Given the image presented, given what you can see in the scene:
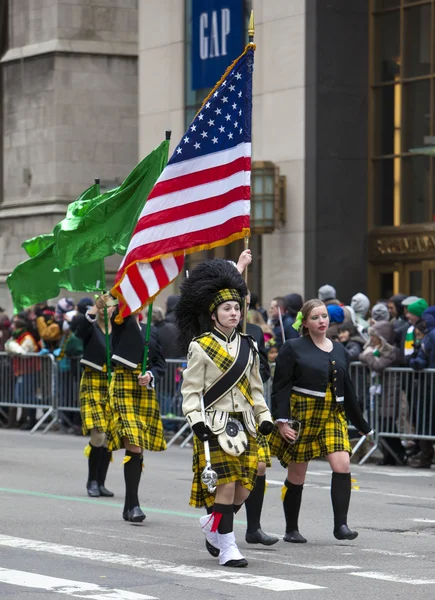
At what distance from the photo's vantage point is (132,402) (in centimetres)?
1168

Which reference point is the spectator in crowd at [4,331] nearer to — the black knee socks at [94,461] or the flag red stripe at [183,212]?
the black knee socks at [94,461]

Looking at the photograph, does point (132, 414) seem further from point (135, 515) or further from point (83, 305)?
point (83, 305)

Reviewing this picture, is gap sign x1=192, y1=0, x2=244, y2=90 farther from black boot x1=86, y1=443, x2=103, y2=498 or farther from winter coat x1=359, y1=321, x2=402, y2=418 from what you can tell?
black boot x1=86, y1=443, x2=103, y2=498

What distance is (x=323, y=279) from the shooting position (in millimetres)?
24125

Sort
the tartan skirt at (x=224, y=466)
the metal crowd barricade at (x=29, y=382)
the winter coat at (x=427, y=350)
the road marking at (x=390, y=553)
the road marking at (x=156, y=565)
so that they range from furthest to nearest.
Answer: the metal crowd barricade at (x=29, y=382) → the winter coat at (x=427, y=350) → the road marking at (x=390, y=553) → the tartan skirt at (x=224, y=466) → the road marking at (x=156, y=565)

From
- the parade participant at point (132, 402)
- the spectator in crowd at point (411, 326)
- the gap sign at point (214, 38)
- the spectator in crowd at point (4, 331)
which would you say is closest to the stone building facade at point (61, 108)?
the gap sign at point (214, 38)

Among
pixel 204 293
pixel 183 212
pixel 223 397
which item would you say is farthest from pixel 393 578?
pixel 183 212

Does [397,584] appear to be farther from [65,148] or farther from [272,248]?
[65,148]

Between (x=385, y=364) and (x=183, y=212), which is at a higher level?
(x=183, y=212)

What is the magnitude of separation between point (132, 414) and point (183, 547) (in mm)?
1960

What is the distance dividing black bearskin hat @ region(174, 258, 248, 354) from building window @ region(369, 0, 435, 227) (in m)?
14.1

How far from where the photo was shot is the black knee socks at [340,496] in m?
9.84

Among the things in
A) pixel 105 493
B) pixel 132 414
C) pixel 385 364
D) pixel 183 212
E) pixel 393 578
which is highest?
pixel 183 212

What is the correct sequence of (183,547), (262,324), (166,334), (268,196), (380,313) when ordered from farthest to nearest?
(268,196), (166,334), (262,324), (380,313), (183,547)
